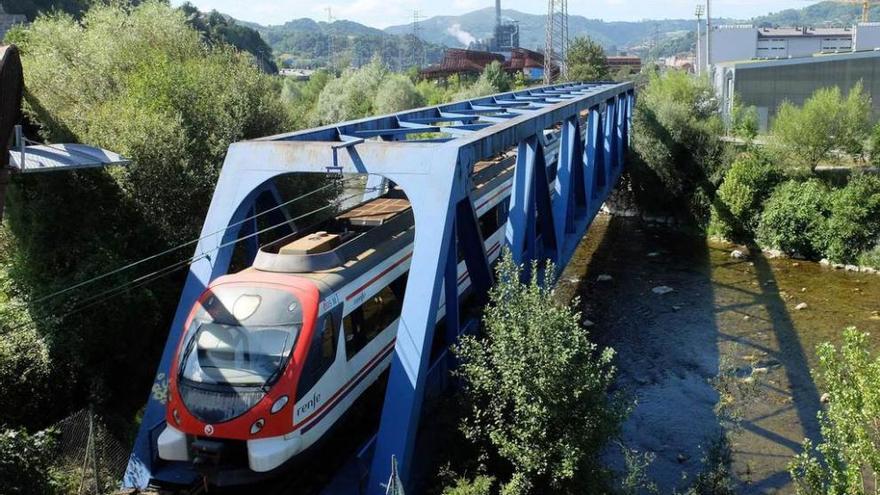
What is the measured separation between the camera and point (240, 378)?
9.06m

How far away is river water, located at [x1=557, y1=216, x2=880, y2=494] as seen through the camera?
1460 cm

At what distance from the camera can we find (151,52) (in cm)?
1977

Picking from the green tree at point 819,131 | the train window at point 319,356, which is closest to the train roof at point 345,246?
the train window at point 319,356

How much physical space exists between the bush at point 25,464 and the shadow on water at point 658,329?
25.9ft

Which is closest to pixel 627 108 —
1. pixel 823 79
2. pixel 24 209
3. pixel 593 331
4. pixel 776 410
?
pixel 823 79

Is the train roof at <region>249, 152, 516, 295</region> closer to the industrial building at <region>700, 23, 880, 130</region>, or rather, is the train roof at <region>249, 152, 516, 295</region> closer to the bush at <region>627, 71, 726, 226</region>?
the bush at <region>627, 71, 726, 226</region>

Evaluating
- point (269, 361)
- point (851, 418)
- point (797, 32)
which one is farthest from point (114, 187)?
point (797, 32)

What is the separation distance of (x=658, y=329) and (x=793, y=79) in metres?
26.9

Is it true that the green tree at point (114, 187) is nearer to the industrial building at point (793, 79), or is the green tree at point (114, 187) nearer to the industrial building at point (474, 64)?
the industrial building at point (793, 79)

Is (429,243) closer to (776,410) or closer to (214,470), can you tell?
(214,470)

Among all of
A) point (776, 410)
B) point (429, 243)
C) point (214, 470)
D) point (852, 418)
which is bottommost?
point (776, 410)

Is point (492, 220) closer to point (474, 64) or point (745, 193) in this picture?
point (745, 193)

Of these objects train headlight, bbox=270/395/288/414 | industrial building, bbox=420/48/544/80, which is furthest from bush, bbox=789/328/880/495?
industrial building, bbox=420/48/544/80

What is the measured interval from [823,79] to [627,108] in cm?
1317
